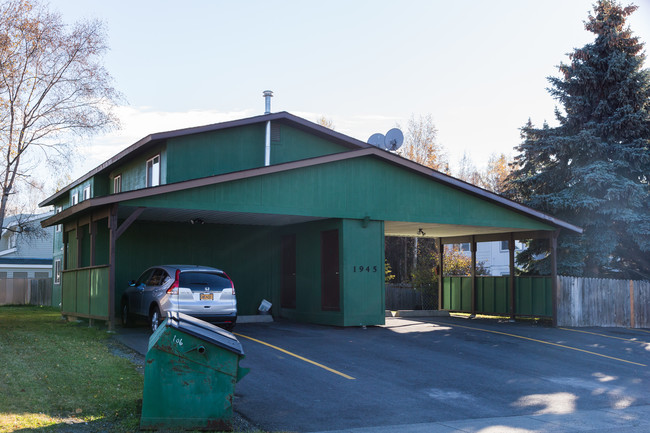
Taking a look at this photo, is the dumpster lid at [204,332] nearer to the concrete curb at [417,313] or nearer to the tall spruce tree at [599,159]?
the concrete curb at [417,313]

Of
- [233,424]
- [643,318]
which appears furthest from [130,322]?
[643,318]

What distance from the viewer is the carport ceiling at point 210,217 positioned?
18.1 metres

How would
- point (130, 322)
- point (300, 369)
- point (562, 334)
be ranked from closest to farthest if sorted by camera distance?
point (300, 369)
point (130, 322)
point (562, 334)

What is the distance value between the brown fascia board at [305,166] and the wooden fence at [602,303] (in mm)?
2065

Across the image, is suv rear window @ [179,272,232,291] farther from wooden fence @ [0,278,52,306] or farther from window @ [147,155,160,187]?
wooden fence @ [0,278,52,306]

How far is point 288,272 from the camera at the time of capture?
2267 cm

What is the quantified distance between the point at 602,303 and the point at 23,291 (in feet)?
107

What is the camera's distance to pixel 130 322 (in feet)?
60.3

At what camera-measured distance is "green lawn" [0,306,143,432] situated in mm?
8188

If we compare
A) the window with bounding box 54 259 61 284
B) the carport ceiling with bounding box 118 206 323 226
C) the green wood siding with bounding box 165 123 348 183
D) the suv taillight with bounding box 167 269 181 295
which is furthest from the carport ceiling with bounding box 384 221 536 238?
the window with bounding box 54 259 61 284

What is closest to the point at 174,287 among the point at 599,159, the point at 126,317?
the point at 126,317

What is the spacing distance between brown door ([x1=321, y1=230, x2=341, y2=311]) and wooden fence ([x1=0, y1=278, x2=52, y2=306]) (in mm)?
25110

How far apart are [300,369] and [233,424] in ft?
12.7

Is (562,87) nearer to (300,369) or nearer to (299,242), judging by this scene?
(299,242)
